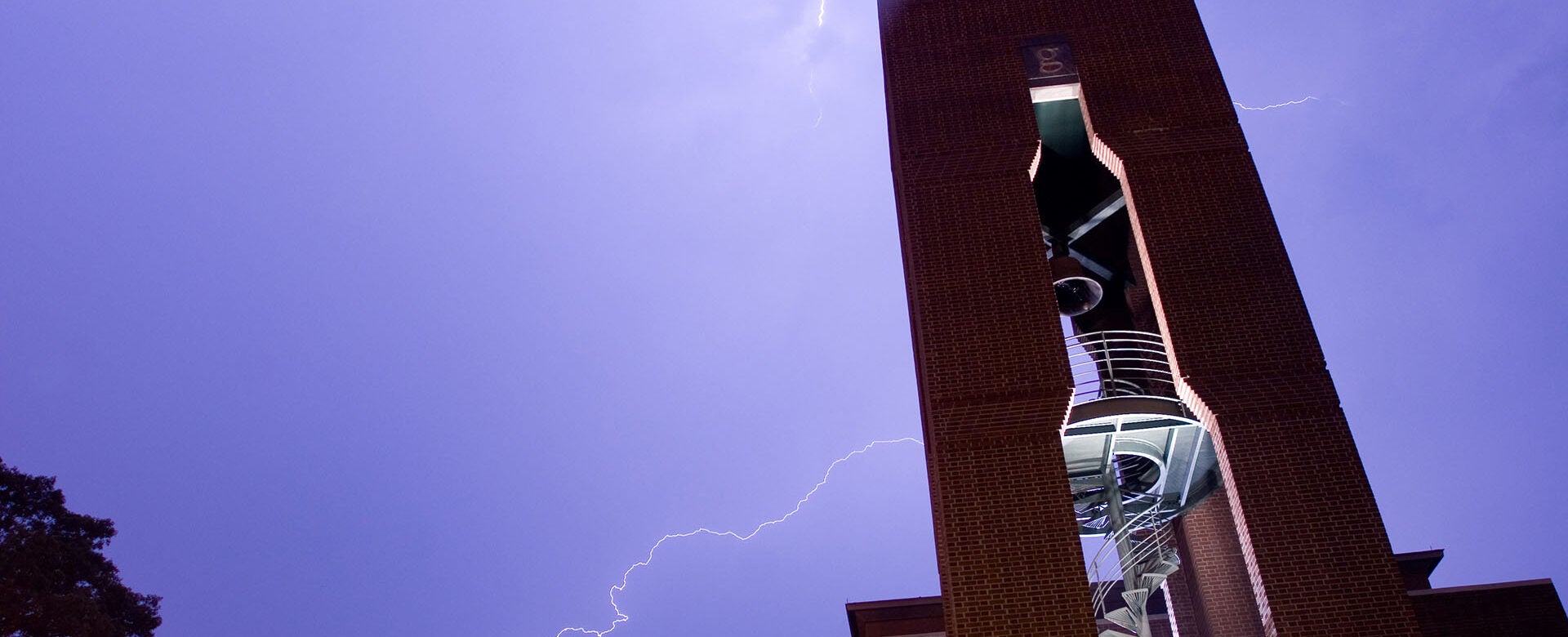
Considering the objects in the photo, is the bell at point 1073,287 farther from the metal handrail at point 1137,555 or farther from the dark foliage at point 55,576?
the dark foliage at point 55,576

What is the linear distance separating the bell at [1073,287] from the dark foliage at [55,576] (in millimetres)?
16990

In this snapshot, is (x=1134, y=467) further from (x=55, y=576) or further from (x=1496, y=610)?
(x=55, y=576)

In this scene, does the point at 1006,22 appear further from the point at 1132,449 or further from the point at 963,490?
the point at 963,490

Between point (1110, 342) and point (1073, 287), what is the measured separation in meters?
1.50

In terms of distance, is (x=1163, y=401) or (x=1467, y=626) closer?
(x=1467, y=626)

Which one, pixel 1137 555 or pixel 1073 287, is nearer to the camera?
pixel 1137 555

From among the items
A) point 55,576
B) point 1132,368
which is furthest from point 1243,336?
point 55,576

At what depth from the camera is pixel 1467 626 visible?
11.5 m

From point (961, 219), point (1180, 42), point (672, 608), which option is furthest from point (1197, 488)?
point (672, 608)

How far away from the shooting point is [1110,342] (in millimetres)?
14039

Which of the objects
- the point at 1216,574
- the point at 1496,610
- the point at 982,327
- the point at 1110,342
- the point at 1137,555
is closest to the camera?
the point at 1496,610

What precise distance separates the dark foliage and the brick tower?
623 inches

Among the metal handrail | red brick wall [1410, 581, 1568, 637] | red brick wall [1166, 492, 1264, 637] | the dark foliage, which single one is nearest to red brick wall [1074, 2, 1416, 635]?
red brick wall [1166, 492, 1264, 637]

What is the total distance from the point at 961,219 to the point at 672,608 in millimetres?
173043
